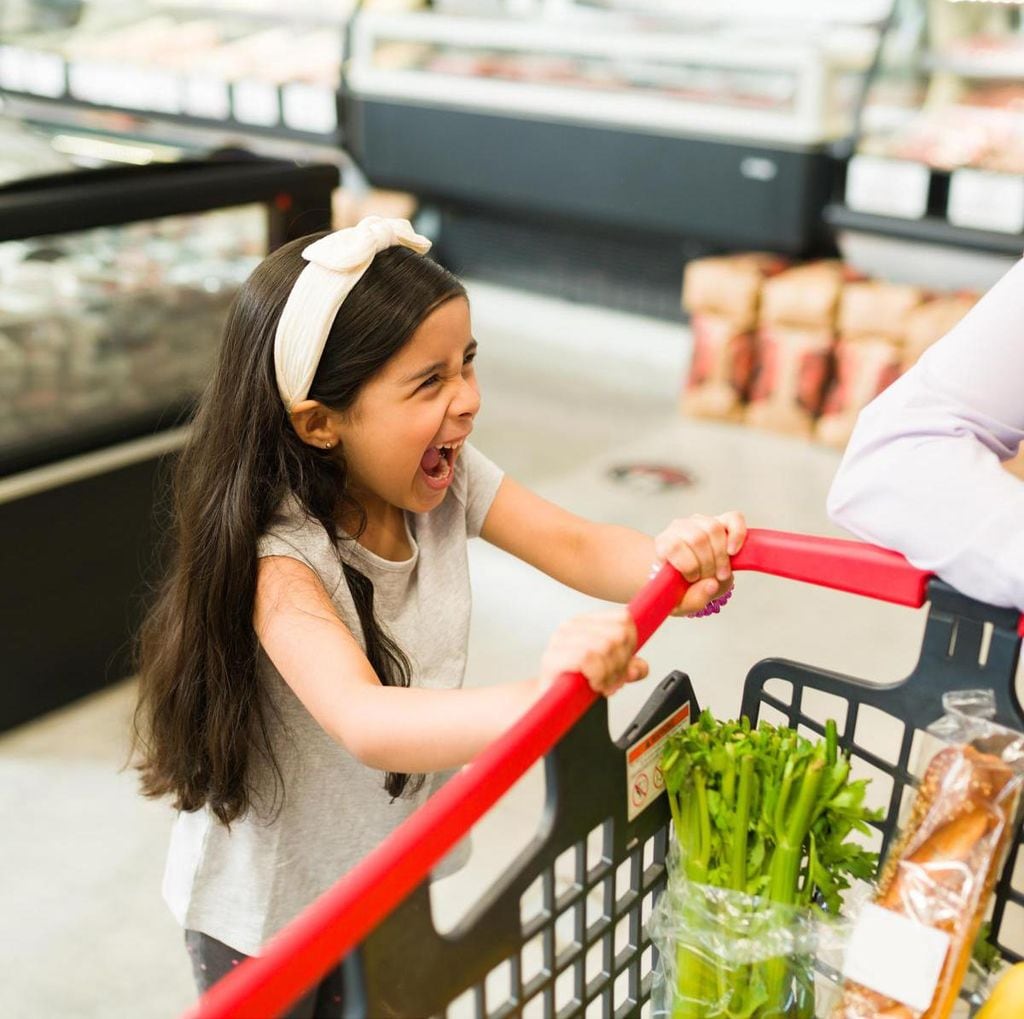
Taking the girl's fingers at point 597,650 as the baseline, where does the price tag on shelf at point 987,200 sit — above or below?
below

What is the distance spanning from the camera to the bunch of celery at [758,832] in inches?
36.4

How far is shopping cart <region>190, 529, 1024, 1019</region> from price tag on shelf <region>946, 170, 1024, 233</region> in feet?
9.94

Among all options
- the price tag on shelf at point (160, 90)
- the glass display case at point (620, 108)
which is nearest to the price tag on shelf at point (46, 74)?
the price tag on shelf at point (160, 90)

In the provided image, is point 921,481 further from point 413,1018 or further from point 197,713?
point 197,713

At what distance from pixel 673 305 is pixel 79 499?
274cm

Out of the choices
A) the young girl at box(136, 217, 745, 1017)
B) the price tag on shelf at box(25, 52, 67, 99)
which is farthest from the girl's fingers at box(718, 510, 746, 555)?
the price tag on shelf at box(25, 52, 67, 99)

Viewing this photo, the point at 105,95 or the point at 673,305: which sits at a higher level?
the point at 105,95

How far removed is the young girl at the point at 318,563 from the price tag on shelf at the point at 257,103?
4.20m

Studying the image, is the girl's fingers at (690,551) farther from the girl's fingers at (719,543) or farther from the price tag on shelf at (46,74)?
the price tag on shelf at (46,74)

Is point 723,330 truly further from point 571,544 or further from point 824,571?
point 824,571

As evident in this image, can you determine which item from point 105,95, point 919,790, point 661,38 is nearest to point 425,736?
point 919,790

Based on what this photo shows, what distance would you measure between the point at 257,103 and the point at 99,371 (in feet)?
9.10

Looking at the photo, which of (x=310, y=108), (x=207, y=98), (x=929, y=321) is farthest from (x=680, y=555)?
(x=207, y=98)

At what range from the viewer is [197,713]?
1.25 metres
